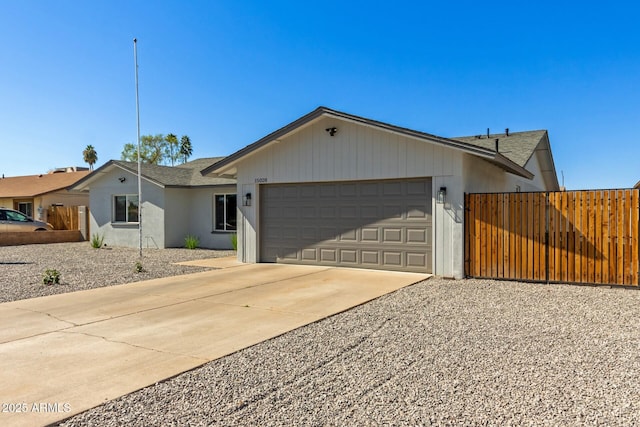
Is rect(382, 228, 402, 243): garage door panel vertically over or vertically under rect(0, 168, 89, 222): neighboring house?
under

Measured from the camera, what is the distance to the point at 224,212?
17.0m

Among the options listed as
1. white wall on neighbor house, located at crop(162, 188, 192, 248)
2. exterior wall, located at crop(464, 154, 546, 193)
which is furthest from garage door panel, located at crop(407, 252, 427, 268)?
white wall on neighbor house, located at crop(162, 188, 192, 248)

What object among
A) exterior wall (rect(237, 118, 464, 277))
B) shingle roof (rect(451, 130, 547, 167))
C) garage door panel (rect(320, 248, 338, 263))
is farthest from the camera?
shingle roof (rect(451, 130, 547, 167))

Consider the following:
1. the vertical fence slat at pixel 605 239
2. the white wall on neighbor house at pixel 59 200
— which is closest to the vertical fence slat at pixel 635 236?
the vertical fence slat at pixel 605 239

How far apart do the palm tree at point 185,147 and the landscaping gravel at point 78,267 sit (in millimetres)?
40801

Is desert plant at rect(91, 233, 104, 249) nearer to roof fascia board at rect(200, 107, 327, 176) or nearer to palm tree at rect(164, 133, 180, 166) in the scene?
roof fascia board at rect(200, 107, 327, 176)

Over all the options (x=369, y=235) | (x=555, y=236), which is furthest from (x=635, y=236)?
(x=369, y=235)

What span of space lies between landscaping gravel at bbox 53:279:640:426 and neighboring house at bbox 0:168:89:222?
25720 millimetres

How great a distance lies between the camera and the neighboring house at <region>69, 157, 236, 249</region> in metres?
17.0

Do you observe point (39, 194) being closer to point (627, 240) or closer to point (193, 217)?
point (193, 217)

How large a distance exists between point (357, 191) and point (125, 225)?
39.8 feet

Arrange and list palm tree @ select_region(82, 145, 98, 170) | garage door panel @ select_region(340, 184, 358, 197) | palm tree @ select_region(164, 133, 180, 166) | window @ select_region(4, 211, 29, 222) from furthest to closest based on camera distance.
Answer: palm tree @ select_region(82, 145, 98, 170)
palm tree @ select_region(164, 133, 180, 166)
window @ select_region(4, 211, 29, 222)
garage door panel @ select_region(340, 184, 358, 197)

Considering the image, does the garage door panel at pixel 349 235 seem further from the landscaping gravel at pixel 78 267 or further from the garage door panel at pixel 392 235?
the landscaping gravel at pixel 78 267

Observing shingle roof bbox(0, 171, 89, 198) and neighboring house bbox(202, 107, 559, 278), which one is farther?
shingle roof bbox(0, 171, 89, 198)
